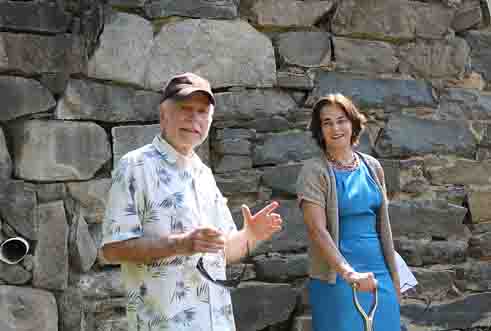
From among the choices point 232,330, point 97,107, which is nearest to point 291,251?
point 97,107

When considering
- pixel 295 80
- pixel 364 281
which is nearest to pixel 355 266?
pixel 364 281

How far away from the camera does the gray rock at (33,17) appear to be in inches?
110

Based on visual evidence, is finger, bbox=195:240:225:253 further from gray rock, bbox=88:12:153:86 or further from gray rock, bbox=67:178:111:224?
gray rock, bbox=88:12:153:86

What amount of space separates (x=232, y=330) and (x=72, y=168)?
127cm

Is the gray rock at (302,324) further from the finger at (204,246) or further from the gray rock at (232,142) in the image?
the finger at (204,246)

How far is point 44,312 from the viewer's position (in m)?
2.73

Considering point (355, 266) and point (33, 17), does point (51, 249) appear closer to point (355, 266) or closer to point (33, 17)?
point (33, 17)

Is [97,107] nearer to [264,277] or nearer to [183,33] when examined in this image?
[183,33]

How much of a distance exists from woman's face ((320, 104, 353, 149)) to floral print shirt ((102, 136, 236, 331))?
2.92ft

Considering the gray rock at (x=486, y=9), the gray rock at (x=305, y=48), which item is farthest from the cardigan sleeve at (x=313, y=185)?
the gray rock at (x=486, y=9)

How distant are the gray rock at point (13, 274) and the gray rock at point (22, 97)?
1.98ft

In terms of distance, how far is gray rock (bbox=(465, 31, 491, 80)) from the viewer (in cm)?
372

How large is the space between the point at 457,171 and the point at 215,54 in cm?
143

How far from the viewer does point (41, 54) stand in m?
2.84
